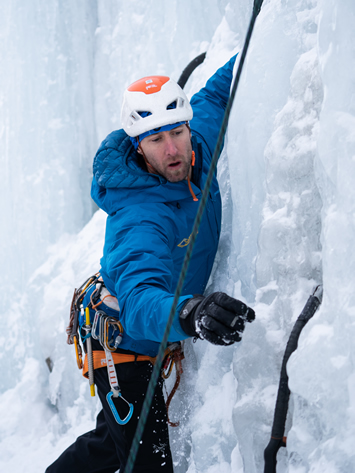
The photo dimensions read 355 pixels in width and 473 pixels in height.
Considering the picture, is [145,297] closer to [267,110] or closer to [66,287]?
[267,110]

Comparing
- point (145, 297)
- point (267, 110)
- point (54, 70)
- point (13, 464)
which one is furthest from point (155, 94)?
point (54, 70)

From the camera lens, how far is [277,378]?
1.54m

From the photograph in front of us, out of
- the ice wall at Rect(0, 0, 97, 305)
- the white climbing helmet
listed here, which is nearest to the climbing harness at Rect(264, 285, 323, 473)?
the white climbing helmet

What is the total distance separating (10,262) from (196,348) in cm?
362

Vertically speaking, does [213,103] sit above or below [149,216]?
above

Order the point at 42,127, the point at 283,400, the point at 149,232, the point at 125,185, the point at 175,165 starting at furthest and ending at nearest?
the point at 42,127, the point at 175,165, the point at 125,185, the point at 149,232, the point at 283,400

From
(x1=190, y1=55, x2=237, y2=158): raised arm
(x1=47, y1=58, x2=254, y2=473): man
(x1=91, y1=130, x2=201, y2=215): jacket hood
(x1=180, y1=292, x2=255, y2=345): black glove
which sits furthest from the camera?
(x1=190, y1=55, x2=237, y2=158): raised arm

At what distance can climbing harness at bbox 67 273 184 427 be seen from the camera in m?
2.01

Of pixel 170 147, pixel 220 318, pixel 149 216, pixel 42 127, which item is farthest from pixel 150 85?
pixel 42 127

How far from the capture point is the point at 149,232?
167cm

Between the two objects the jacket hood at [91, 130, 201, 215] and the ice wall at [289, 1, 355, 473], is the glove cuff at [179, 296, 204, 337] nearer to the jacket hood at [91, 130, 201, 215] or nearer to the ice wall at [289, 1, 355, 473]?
the ice wall at [289, 1, 355, 473]

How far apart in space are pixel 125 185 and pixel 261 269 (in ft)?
2.01

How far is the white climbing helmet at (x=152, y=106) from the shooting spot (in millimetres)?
1945

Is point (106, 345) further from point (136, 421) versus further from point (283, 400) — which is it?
point (283, 400)
